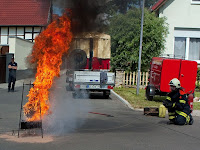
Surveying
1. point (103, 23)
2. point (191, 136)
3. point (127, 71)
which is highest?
point (103, 23)

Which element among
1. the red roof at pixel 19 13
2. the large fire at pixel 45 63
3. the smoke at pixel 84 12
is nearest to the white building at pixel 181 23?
the smoke at pixel 84 12

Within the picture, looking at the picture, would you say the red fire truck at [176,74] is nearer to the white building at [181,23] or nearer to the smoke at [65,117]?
the smoke at [65,117]

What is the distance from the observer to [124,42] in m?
23.0

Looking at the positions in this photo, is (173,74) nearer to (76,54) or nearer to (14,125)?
(76,54)

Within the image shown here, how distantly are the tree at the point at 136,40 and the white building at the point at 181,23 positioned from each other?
3.25 feet

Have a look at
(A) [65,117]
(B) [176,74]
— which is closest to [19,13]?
(B) [176,74]

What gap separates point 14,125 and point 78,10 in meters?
3.72

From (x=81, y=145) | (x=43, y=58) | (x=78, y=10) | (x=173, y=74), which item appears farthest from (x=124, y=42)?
(x=81, y=145)

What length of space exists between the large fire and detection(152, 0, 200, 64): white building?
16.0m

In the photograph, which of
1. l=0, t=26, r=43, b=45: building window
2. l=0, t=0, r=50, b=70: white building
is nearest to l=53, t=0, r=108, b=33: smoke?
l=0, t=0, r=50, b=70: white building

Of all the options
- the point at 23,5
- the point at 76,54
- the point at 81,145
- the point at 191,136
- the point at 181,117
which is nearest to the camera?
the point at 81,145

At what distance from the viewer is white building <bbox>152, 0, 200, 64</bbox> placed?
23.8m

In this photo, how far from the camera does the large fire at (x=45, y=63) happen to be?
824cm

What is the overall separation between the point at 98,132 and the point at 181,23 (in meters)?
17.3
